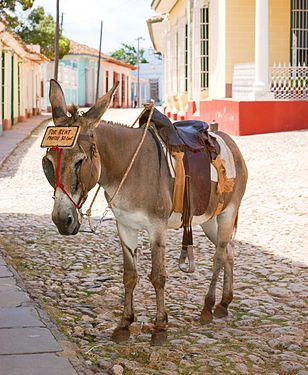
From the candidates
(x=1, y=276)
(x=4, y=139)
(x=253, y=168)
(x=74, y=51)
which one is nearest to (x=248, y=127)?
(x=253, y=168)

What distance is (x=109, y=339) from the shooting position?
466 centimetres

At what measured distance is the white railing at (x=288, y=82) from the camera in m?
17.9

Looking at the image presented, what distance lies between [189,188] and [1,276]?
1.89 m

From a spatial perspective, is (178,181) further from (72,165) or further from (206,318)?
(206,318)

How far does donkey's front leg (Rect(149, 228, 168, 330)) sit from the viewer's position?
14.5 ft

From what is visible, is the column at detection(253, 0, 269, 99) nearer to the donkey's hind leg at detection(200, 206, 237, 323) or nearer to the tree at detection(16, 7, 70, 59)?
the donkey's hind leg at detection(200, 206, 237, 323)

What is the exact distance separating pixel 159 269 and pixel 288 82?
1416cm

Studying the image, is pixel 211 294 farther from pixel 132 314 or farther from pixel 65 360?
pixel 65 360

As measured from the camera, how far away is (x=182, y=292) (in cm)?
581

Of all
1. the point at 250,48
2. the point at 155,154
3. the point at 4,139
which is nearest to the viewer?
the point at 155,154

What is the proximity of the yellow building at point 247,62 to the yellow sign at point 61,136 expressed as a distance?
13.6 meters

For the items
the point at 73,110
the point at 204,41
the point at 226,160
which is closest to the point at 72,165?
the point at 73,110

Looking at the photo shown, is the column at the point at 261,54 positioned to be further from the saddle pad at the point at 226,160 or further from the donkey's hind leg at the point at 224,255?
the donkey's hind leg at the point at 224,255

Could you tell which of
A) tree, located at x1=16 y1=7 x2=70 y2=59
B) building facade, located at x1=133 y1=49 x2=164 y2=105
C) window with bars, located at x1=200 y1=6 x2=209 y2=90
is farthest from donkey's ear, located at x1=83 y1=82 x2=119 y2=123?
building facade, located at x1=133 y1=49 x2=164 y2=105
